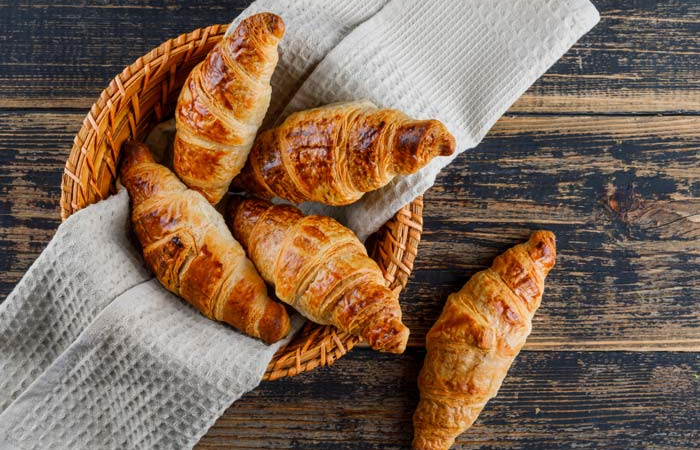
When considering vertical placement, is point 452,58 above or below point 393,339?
above

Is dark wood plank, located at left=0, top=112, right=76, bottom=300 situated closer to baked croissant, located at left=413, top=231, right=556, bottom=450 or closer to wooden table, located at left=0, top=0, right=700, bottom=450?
wooden table, located at left=0, top=0, right=700, bottom=450

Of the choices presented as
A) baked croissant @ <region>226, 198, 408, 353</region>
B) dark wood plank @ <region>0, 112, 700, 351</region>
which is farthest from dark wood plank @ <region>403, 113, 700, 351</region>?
baked croissant @ <region>226, 198, 408, 353</region>

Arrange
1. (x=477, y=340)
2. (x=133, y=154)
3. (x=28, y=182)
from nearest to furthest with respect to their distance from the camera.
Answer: (x=133, y=154) < (x=477, y=340) < (x=28, y=182)

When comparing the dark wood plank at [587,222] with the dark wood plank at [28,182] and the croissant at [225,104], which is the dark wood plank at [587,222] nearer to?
the croissant at [225,104]

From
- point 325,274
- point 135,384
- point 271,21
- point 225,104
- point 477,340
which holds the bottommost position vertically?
point 477,340

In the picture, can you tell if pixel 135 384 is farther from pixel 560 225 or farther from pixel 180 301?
pixel 560 225

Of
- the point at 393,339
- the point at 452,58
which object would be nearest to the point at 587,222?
the point at 452,58

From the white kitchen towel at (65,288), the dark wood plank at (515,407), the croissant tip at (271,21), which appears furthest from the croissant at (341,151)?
the dark wood plank at (515,407)
